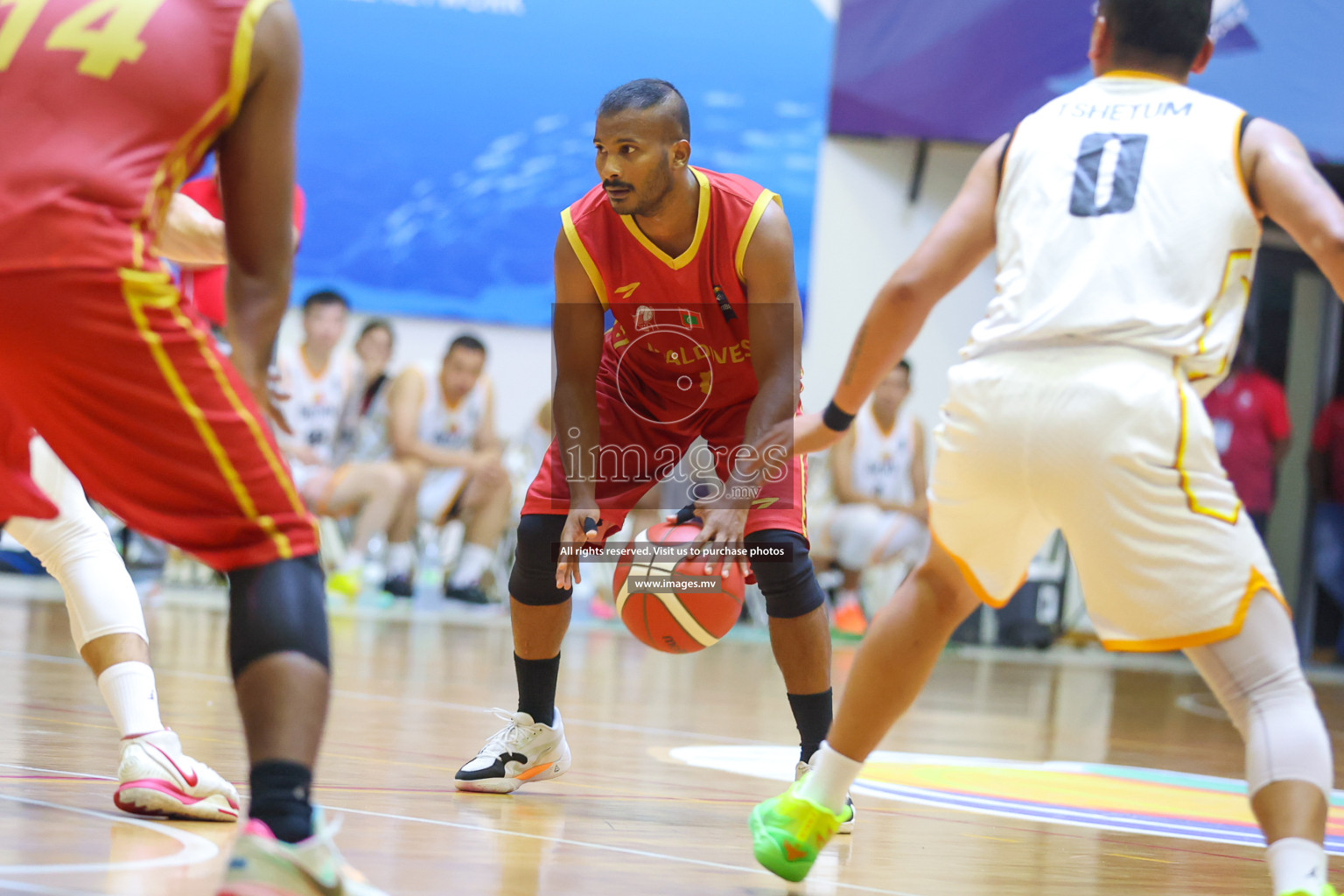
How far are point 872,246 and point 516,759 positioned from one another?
826 cm

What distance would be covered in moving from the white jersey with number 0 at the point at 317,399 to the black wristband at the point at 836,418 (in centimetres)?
740

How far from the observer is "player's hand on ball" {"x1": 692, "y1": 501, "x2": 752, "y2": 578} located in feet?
11.1

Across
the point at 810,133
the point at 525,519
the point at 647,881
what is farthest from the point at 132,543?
the point at 647,881

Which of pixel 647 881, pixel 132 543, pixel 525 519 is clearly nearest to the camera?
pixel 647 881

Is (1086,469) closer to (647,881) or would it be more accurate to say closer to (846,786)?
(846,786)

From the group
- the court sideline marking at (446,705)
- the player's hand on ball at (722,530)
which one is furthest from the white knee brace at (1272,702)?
the court sideline marking at (446,705)

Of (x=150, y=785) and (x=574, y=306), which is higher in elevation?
(x=574, y=306)

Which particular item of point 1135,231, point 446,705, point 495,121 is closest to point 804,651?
point 1135,231

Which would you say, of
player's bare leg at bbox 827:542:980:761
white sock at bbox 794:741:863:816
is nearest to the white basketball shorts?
player's bare leg at bbox 827:542:980:761

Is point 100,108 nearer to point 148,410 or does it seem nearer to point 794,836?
point 148,410

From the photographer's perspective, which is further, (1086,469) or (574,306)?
(574,306)

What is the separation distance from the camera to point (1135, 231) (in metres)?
Answer: 2.33

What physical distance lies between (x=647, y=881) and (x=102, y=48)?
5.19 feet

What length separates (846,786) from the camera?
264 cm
